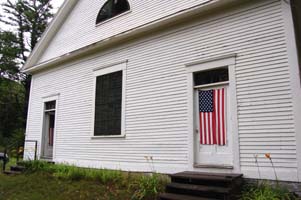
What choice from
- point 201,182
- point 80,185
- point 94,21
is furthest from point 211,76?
point 94,21

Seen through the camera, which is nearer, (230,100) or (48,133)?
(230,100)

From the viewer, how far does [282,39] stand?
18.4 feet

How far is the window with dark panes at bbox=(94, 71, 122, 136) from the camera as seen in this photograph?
8477mm

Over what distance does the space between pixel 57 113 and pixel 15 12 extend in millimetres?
18752

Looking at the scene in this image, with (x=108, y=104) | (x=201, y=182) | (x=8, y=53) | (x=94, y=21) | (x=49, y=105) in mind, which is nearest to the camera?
(x=201, y=182)

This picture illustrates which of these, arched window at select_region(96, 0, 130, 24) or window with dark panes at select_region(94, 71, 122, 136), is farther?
arched window at select_region(96, 0, 130, 24)

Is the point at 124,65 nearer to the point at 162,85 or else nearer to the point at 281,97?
the point at 162,85

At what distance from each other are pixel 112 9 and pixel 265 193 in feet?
24.7

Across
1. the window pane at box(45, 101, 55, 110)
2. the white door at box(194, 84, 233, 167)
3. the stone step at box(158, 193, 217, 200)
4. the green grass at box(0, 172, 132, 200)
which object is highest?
the window pane at box(45, 101, 55, 110)

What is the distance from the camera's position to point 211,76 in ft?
21.7

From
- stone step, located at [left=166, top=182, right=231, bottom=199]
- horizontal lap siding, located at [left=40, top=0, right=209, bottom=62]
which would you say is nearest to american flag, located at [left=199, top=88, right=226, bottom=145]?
stone step, located at [left=166, top=182, right=231, bottom=199]

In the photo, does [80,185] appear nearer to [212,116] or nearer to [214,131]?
[214,131]

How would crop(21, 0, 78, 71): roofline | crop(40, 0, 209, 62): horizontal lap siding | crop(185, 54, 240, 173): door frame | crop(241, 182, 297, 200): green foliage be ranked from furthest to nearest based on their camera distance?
crop(21, 0, 78, 71): roofline
crop(40, 0, 209, 62): horizontal lap siding
crop(185, 54, 240, 173): door frame
crop(241, 182, 297, 200): green foliage

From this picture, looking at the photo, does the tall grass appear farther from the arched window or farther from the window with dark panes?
the arched window
